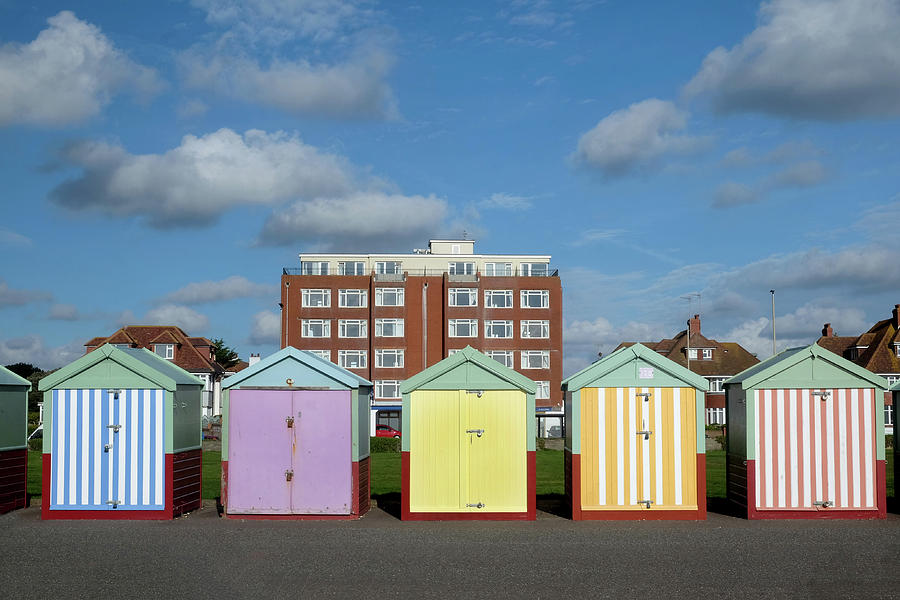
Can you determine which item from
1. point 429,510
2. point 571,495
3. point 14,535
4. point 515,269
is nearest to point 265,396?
point 429,510

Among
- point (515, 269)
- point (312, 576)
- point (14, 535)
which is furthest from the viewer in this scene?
point (515, 269)

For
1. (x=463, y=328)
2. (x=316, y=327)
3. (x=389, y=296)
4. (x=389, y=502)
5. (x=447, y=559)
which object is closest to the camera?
(x=447, y=559)

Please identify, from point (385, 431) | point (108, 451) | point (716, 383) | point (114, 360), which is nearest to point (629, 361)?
point (114, 360)

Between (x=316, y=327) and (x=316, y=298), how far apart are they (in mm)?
2162

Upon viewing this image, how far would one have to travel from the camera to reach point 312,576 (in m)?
11.1

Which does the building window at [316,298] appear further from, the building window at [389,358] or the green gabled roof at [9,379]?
the green gabled roof at [9,379]

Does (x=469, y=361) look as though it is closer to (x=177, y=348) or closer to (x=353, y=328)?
(x=353, y=328)

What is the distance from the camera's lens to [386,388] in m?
67.9

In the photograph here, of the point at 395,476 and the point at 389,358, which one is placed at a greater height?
the point at 389,358

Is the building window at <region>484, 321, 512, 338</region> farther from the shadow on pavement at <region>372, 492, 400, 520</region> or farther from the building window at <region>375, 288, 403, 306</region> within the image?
the shadow on pavement at <region>372, 492, 400, 520</region>

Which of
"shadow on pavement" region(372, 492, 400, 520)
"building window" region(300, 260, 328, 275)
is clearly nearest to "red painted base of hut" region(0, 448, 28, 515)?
"shadow on pavement" region(372, 492, 400, 520)

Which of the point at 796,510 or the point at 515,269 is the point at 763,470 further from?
the point at 515,269

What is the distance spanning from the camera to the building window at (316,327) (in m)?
68.2

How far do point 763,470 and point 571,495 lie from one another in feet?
10.7
